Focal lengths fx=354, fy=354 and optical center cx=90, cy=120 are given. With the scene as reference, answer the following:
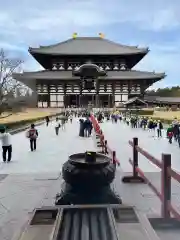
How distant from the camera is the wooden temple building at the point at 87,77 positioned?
6353 cm

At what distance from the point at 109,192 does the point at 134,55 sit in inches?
2544

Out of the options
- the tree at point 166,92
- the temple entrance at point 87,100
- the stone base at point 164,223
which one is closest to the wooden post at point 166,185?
the stone base at point 164,223

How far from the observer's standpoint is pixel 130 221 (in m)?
3.86

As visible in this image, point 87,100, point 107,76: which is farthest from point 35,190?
point 87,100

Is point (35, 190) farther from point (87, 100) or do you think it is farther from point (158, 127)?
point (87, 100)

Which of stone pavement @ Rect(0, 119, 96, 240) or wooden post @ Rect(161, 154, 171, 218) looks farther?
stone pavement @ Rect(0, 119, 96, 240)

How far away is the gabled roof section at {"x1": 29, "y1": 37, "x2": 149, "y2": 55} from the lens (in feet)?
218

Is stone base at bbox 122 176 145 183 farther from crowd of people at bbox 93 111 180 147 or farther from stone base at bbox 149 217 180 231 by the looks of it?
crowd of people at bbox 93 111 180 147

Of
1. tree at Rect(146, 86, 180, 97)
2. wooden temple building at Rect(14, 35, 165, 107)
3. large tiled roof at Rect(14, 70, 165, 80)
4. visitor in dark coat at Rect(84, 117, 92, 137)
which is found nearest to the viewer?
visitor in dark coat at Rect(84, 117, 92, 137)

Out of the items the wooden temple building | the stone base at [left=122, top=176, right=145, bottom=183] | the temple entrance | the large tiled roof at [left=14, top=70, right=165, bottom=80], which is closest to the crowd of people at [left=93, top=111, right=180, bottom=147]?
the stone base at [left=122, top=176, right=145, bottom=183]

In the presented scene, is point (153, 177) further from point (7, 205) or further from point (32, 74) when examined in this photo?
point (32, 74)

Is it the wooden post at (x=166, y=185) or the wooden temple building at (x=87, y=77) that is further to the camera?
the wooden temple building at (x=87, y=77)

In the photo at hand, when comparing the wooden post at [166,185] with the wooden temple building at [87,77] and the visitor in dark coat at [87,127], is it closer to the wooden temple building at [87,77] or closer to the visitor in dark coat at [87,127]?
the visitor in dark coat at [87,127]

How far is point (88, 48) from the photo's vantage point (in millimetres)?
69562
